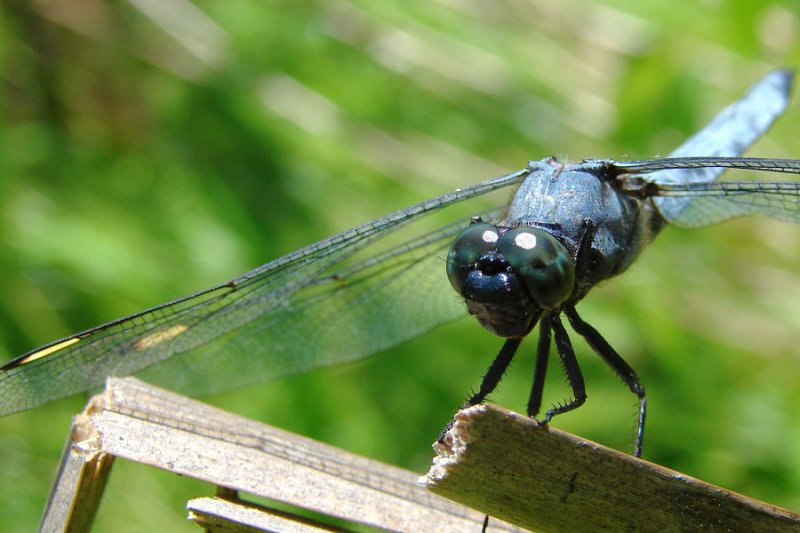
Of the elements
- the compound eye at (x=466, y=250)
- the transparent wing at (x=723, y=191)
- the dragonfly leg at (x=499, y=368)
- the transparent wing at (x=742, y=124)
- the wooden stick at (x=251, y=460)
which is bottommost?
the wooden stick at (x=251, y=460)

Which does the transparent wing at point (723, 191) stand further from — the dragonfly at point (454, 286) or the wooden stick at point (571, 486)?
the wooden stick at point (571, 486)

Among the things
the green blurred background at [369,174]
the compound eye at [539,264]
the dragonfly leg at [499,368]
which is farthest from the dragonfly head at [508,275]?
the green blurred background at [369,174]

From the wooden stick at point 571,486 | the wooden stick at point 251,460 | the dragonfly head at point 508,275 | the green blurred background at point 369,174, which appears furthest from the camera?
the green blurred background at point 369,174

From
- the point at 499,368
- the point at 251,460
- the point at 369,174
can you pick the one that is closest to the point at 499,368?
the point at 499,368

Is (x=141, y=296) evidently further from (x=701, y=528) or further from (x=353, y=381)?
(x=701, y=528)

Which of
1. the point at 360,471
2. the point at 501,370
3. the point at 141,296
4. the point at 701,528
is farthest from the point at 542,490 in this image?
the point at 141,296

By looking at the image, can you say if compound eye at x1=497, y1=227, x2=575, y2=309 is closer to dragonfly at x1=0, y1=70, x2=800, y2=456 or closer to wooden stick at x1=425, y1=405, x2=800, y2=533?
dragonfly at x1=0, y1=70, x2=800, y2=456
